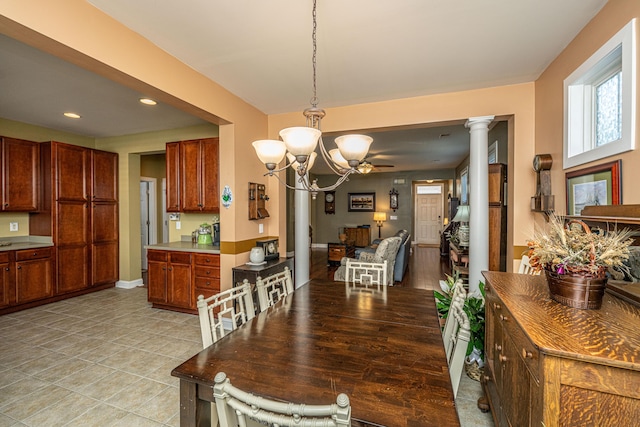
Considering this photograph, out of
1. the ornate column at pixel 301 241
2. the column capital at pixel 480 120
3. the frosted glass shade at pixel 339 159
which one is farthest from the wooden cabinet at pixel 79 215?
the column capital at pixel 480 120

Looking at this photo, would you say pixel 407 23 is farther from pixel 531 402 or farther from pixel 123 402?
pixel 123 402

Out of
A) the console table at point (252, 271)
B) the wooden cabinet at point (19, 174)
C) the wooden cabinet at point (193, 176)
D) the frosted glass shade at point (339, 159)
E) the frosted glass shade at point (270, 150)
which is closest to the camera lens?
the frosted glass shade at point (270, 150)

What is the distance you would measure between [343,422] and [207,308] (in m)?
1.01

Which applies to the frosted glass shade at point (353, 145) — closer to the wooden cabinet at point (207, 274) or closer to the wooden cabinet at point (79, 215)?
the wooden cabinet at point (207, 274)

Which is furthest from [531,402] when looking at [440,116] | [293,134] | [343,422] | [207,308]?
[440,116]

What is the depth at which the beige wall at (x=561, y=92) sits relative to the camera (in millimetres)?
1615

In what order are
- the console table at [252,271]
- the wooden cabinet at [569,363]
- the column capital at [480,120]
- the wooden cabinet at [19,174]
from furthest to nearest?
the wooden cabinet at [19,174], the console table at [252,271], the column capital at [480,120], the wooden cabinet at [569,363]

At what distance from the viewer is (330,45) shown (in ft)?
7.41

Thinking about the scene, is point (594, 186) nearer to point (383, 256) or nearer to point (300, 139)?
point (300, 139)

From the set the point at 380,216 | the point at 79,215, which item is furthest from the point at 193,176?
the point at 380,216

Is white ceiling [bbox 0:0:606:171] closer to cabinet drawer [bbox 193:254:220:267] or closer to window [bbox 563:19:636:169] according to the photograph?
window [bbox 563:19:636:169]

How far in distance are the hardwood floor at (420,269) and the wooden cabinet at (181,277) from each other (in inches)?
103

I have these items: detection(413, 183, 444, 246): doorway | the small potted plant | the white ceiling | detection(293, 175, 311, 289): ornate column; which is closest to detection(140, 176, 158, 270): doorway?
the white ceiling

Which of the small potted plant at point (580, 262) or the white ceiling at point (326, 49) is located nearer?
the small potted plant at point (580, 262)
